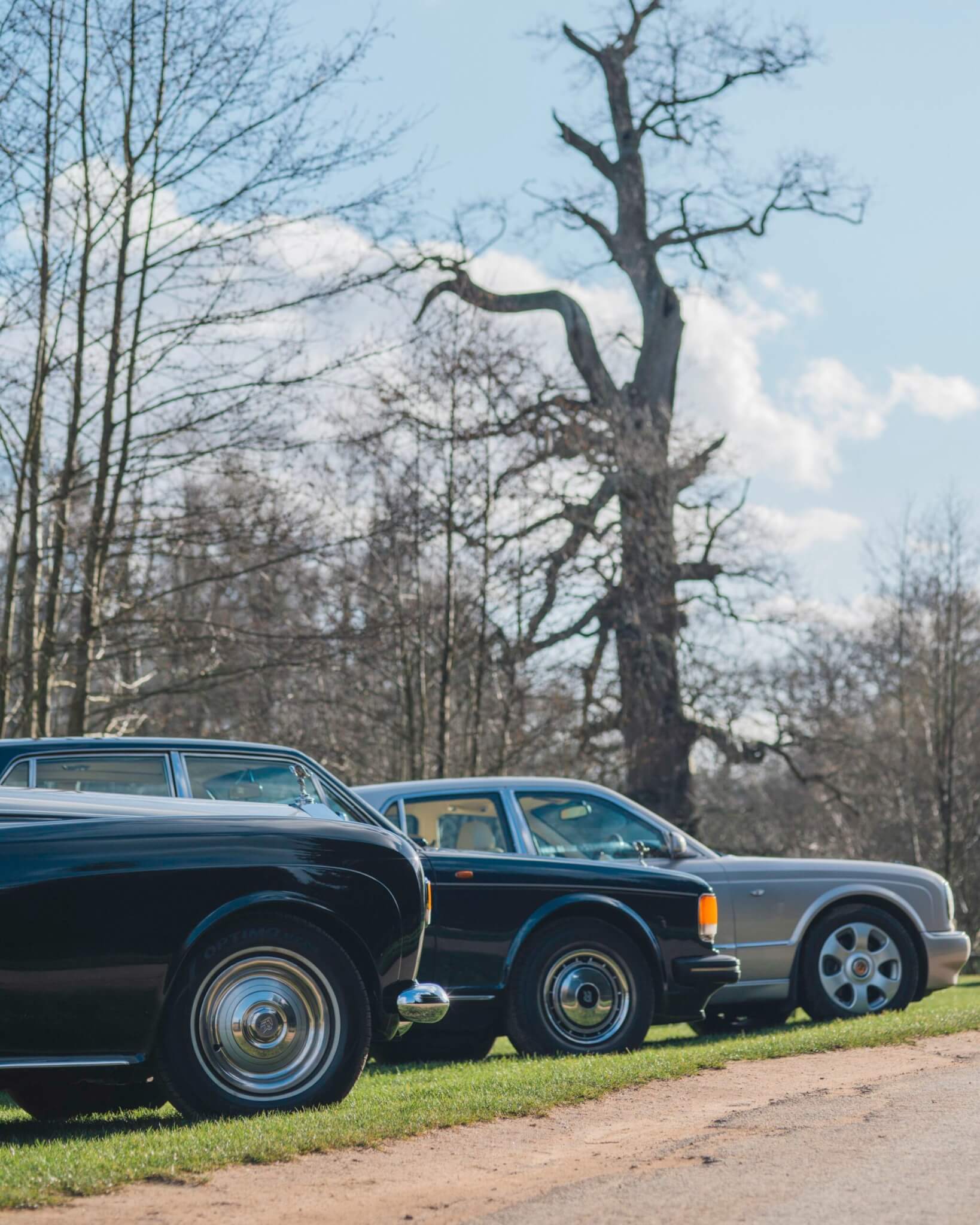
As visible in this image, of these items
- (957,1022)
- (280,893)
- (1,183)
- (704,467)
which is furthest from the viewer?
(704,467)


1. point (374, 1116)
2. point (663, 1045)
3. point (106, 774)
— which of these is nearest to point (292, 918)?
point (374, 1116)

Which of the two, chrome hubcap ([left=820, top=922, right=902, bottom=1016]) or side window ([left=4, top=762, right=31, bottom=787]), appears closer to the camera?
side window ([left=4, top=762, right=31, bottom=787])

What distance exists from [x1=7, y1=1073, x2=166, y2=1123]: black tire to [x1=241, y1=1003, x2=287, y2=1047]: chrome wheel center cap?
2.20 feet

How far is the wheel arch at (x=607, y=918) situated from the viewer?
8.68 m

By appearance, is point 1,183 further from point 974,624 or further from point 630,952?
point 974,624

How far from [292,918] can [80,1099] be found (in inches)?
59.7

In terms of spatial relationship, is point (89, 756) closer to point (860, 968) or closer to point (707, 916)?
point (707, 916)

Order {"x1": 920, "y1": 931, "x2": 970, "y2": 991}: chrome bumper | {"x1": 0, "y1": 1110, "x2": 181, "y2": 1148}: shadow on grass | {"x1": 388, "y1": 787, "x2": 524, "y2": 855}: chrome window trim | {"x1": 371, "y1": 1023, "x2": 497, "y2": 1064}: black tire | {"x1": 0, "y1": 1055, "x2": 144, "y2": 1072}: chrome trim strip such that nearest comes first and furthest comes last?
{"x1": 0, "y1": 1055, "x2": 144, "y2": 1072}: chrome trim strip < {"x1": 0, "y1": 1110, "x2": 181, "y2": 1148}: shadow on grass < {"x1": 371, "y1": 1023, "x2": 497, "y2": 1064}: black tire < {"x1": 388, "y1": 787, "x2": 524, "y2": 855}: chrome window trim < {"x1": 920, "y1": 931, "x2": 970, "y2": 991}: chrome bumper

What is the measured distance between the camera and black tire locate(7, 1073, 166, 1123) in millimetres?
6574

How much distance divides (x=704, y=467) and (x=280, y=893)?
63.1 feet

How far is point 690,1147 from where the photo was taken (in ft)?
18.5

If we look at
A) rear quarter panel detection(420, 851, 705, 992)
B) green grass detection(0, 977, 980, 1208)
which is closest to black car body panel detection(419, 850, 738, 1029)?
rear quarter panel detection(420, 851, 705, 992)

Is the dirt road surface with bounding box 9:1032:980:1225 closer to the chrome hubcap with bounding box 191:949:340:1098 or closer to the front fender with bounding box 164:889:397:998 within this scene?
the chrome hubcap with bounding box 191:949:340:1098

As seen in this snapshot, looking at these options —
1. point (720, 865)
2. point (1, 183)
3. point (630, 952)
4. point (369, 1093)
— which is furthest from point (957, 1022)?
point (1, 183)
